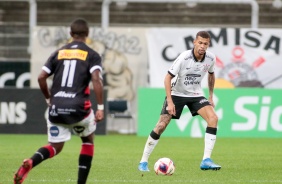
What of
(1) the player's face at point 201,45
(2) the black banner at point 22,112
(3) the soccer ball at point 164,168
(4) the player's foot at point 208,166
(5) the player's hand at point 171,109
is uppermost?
(1) the player's face at point 201,45

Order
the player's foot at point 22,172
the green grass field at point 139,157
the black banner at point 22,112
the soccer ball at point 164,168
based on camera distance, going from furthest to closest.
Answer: the black banner at point 22,112 < the soccer ball at point 164,168 < the green grass field at point 139,157 < the player's foot at point 22,172

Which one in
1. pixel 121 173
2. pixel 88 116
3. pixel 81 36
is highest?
pixel 81 36

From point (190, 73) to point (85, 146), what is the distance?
148 inches

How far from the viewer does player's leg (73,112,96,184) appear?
9.97 meters

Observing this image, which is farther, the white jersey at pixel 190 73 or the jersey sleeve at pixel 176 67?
the white jersey at pixel 190 73

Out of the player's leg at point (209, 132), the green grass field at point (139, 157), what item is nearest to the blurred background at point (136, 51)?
the green grass field at point (139, 157)

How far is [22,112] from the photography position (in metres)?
22.5

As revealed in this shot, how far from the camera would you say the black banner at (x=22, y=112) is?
22.5m

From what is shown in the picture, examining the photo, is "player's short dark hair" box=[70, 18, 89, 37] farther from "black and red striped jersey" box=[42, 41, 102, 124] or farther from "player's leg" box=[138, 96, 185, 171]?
"player's leg" box=[138, 96, 185, 171]

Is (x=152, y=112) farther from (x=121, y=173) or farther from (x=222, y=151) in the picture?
(x=121, y=173)

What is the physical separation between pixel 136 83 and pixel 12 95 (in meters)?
4.10

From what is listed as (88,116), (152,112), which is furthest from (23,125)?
(88,116)

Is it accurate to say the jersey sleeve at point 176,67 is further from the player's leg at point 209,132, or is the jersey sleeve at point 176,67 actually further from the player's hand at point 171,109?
the player's leg at point 209,132

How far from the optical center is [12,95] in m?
22.5
